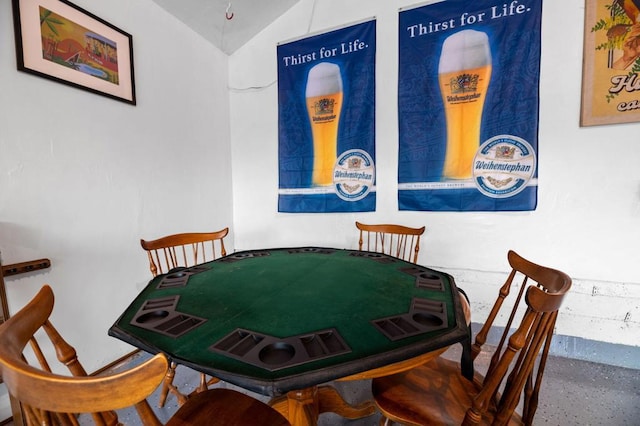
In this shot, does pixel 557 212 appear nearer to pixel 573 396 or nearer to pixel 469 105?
pixel 469 105

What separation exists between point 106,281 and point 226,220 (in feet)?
4.14

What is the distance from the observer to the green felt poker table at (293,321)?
69 cm

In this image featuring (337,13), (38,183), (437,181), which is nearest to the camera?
(38,183)

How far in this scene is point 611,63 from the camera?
1.79 meters

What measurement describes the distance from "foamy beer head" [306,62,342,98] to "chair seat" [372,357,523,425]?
2.28 m

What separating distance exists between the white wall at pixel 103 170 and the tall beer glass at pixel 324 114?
40.3 inches

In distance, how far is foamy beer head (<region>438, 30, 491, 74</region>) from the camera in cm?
206

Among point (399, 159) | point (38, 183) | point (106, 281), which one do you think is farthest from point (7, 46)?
point (399, 159)

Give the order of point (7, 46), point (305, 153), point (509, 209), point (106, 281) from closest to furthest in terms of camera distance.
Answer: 1. point (7, 46)
2. point (106, 281)
3. point (509, 209)
4. point (305, 153)

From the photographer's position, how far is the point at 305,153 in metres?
2.73

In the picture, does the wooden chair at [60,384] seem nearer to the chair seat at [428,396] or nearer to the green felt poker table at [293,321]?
the green felt poker table at [293,321]

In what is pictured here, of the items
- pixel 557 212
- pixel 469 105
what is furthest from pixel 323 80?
pixel 557 212

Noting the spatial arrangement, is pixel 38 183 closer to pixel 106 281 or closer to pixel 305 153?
pixel 106 281

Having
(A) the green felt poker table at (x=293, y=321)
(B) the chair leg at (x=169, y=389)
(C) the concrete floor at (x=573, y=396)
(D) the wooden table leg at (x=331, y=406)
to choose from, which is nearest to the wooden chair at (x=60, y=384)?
(A) the green felt poker table at (x=293, y=321)
